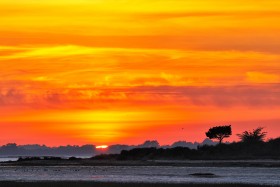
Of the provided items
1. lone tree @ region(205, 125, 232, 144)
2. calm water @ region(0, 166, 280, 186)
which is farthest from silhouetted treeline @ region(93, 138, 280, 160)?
calm water @ region(0, 166, 280, 186)

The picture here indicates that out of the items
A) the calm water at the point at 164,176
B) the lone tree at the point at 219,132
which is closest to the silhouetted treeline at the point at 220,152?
the lone tree at the point at 219,132

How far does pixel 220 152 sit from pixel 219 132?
2723 cm

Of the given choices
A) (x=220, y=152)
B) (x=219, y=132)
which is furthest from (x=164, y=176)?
(x=219, y=132)

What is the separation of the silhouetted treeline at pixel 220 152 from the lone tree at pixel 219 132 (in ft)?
59.2

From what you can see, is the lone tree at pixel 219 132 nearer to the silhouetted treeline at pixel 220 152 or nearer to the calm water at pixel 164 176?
the silhouetted treeline at pixel 220 152

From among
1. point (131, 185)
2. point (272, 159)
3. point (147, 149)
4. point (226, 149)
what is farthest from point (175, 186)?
point (147, 149)

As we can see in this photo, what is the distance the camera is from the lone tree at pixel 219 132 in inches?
7697

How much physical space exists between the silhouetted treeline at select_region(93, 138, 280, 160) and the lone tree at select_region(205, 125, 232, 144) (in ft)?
59.2

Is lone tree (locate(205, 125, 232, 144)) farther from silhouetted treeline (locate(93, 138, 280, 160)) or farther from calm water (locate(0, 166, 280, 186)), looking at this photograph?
calm water (locate(0, 166, 280, 186))

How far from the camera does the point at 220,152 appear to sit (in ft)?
557

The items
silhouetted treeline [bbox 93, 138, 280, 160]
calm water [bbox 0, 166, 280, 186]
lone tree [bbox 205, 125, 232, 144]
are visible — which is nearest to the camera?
calm water [bbox 0, 166, 280, 186]

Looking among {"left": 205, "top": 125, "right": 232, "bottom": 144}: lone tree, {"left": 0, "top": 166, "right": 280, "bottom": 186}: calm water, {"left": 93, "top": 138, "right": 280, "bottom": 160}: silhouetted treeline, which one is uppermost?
{"left": 205, "top": 125, "right": 232, "bottom": 144}: lone tree

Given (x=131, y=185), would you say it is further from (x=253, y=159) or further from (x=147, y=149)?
(x=147, y=149)

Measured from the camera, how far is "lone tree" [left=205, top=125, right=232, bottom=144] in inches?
7697
